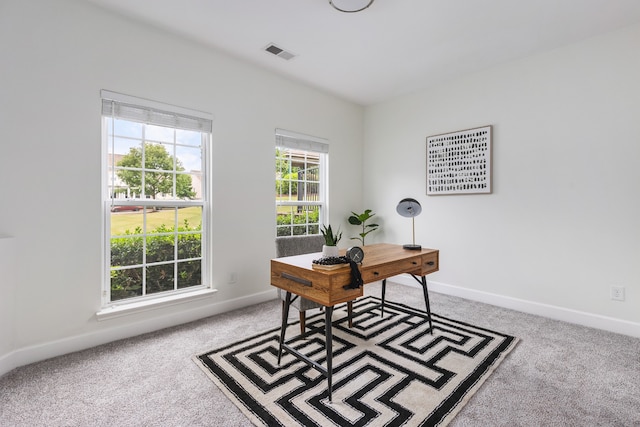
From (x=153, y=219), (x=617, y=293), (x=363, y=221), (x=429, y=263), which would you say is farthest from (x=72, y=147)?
(x=617, y=293)

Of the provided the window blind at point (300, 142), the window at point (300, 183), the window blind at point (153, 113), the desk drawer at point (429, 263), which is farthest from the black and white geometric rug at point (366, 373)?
the window blind at point (300, 142)

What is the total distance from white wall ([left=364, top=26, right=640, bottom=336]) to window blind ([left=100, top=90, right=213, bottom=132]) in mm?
2813

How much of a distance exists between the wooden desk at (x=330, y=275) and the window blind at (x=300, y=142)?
72.5 inches

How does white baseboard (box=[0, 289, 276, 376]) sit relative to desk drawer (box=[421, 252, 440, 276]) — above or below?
below

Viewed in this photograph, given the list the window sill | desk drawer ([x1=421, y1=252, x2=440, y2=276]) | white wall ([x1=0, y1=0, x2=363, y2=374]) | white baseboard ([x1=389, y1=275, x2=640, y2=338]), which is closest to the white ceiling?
white wall ([x1=0, y1=0, x2=363, y2=374])

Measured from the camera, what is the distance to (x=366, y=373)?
1973 mm

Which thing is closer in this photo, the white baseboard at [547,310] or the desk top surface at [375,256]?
the desk top surface at [375,256]

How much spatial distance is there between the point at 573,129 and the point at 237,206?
3.47 meters

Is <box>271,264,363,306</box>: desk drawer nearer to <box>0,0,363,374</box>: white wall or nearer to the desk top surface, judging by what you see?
the desk top surface

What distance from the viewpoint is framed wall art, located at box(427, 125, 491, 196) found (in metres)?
3.46

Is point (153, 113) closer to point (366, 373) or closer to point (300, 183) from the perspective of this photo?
point (300, 183)

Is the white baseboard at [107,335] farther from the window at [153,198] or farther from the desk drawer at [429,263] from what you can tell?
the desk drawer at [429,263]

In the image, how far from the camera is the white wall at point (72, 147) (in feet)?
6.86

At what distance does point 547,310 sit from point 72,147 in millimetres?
4576
